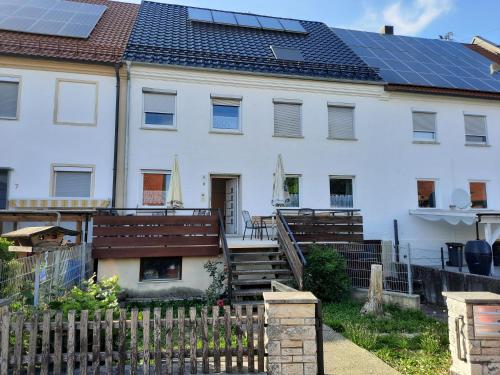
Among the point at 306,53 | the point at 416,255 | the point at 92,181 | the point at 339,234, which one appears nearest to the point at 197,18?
the point at 306,53

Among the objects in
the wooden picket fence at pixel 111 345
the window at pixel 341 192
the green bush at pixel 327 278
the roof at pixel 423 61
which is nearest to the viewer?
the wooden picket fence at pixel 111 345

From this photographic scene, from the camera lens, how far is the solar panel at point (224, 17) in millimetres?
16047

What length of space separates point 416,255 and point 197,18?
532 inches

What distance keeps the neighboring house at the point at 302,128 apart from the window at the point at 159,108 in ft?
0.11

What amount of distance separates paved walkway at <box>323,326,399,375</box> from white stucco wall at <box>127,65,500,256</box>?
7462mm

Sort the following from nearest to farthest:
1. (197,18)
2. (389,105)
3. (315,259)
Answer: (315,259), (389,105), (197,18)

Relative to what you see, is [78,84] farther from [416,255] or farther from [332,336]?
[416,255]

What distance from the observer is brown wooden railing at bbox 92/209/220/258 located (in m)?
9.04

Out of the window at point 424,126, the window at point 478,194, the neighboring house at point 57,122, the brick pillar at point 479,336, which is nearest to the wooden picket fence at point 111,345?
the brick pillar at point 479,336

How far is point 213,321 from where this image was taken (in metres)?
4.25

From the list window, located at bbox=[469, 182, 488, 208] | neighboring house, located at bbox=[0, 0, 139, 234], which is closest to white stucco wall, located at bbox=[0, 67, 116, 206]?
neighboring house, located at bbox=[0, 0, 139, 234]

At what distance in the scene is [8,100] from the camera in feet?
37.2

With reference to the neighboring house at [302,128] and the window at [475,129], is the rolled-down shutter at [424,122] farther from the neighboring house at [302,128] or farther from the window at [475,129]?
the window at [475,129]

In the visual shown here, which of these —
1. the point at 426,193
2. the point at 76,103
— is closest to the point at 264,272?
the point at 76,103
